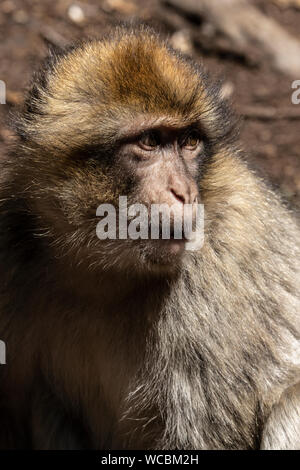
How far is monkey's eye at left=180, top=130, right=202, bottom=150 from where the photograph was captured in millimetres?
4516

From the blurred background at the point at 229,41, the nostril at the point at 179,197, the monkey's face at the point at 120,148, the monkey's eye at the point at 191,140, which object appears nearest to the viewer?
the nostril at the point at 179,197

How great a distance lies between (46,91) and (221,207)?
1.12m

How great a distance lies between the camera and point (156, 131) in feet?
14.3

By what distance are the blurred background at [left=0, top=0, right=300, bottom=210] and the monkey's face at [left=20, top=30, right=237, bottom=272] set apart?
337 cm

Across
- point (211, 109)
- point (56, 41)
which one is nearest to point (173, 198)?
point (211, 109)

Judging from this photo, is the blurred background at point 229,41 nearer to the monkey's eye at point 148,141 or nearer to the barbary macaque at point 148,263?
the barbary macaque at point 148,263

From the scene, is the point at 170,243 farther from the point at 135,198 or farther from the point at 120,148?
the point at 120,148

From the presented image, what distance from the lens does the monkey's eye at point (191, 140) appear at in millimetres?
4516

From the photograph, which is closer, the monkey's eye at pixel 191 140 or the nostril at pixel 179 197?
the nostril at pixel 179 197

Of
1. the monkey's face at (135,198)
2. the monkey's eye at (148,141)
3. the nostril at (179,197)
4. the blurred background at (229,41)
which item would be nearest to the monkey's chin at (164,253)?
the monkey's face at (135,198)

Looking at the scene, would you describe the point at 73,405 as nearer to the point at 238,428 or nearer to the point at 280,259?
the point at 238,428

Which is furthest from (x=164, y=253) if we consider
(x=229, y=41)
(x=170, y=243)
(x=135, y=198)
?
(x=229, y=41)

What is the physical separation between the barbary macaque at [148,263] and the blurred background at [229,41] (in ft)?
10.3

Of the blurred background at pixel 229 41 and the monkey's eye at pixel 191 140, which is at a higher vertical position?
the blurred background at pixel 229 41
